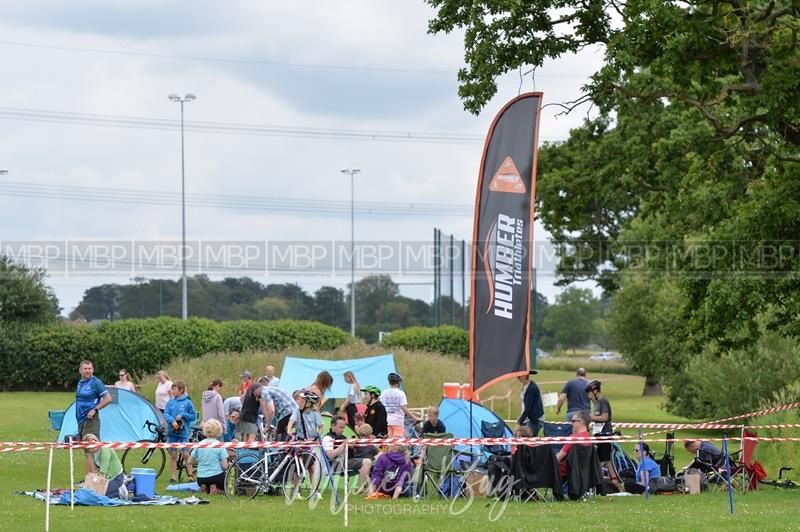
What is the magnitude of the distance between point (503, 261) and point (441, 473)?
3.01 meters

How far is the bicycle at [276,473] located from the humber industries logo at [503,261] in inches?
125

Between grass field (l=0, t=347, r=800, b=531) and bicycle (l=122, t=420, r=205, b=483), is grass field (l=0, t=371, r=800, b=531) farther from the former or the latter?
bicycle (l=122, t=420, r=205, b=483)

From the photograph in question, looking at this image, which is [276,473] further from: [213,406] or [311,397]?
[213,406]

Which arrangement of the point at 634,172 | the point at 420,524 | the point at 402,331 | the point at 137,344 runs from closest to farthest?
the point at 420,524, the point at 634,172, the point at 137,344, the point at 402,331

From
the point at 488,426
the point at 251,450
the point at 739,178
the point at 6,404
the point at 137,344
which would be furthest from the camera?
the point at 137,344

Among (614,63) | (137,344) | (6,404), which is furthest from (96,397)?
(137,344)

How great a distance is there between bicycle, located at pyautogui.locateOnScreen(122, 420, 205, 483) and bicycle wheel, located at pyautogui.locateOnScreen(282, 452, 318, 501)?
2.64 metres

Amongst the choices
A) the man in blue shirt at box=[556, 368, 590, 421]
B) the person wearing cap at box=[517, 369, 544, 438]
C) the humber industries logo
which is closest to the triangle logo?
the humber industries logo

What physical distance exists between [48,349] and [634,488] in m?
32.5

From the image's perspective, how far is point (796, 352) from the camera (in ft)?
97.5

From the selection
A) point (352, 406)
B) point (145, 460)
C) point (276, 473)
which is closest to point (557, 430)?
point (352, 406)

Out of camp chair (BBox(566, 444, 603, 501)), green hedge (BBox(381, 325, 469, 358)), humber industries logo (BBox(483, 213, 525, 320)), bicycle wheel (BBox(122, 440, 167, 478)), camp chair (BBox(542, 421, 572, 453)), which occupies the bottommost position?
bicycle wheel (BBox(122, 440, 167, 478))

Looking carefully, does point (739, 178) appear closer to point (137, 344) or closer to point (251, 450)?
point (251, 450)

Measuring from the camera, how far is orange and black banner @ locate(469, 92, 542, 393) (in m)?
15.4
